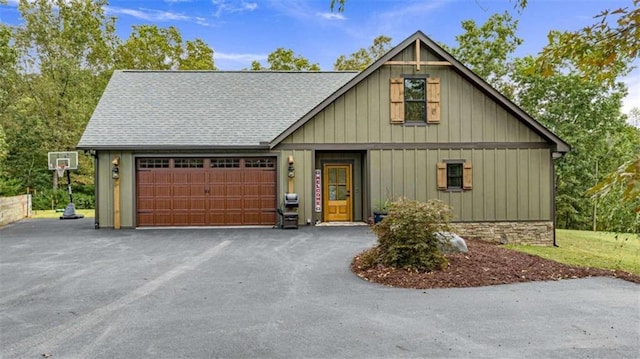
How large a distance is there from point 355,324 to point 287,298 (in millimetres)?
1255

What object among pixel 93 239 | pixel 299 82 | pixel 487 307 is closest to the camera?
pixel 487 307

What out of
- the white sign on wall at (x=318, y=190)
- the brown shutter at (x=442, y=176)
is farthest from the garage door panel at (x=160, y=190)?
the brown shutter at (x=442, y=176)

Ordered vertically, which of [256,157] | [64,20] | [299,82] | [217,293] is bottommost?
[217,293]

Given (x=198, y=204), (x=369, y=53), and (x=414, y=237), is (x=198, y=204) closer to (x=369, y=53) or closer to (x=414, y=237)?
(x=414, y=237)

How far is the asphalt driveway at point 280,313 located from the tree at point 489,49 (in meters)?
21.0

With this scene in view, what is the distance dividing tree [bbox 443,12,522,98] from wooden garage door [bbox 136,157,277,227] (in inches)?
692

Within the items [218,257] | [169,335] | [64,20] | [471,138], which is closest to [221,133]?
[218,257]

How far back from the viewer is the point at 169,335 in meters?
4.02

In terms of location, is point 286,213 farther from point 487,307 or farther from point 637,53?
point 637,53

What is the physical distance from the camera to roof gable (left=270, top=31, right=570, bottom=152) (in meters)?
11.8

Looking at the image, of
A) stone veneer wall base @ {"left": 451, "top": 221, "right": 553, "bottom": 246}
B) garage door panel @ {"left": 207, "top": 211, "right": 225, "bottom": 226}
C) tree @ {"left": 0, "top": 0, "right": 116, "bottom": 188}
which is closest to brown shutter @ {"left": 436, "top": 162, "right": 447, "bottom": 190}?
stone veneer wall base @ {"left": 451, "top": 221, "right": 553, "bottom": 246}

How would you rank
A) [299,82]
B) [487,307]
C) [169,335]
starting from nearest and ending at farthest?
[169,335] → [487,307] → [299,82]

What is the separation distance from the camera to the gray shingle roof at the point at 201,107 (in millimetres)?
12336

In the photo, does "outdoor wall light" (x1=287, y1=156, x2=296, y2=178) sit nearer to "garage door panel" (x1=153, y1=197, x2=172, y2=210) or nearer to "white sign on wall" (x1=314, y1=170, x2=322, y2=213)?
"white sign on wall" (x1=314, y1=170, x2=322, y2=213)
